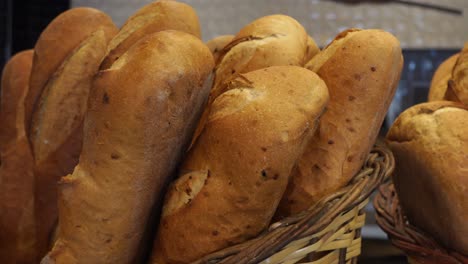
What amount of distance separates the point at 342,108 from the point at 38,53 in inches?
21.7

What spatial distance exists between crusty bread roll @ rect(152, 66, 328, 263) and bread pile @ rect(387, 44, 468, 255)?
0.26 metres

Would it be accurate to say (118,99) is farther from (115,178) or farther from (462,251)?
(462,251)

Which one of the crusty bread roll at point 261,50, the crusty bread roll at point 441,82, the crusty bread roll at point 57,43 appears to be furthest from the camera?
the crusty bread roll at point 441,82

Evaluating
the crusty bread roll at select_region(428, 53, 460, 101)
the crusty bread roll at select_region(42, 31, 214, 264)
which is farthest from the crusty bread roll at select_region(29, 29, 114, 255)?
the crusty bread roll at select_region(428, 53, 460, 101)

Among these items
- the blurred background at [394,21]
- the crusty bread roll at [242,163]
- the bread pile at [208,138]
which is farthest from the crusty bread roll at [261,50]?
the blurred background at [394,21]

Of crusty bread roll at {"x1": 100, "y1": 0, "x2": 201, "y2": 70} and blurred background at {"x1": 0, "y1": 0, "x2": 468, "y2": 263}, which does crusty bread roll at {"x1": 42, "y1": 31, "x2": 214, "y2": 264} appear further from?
blurred background at {"x1": 0, "y1": 0, "x2": 468, "y2": 263}

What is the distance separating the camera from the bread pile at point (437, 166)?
0.79m

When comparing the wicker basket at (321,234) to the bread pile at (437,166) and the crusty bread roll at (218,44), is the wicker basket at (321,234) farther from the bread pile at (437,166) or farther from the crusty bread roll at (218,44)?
the crusty bread roll at (218,44)

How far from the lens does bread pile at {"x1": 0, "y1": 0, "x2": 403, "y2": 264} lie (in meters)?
0.62

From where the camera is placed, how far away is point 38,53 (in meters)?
0.91

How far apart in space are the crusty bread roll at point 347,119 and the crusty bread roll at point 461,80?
0.76 ft

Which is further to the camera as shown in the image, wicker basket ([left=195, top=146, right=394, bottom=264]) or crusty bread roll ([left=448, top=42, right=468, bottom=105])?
crusty bread roll ([left=448, top=42, right=468, bottom=105])

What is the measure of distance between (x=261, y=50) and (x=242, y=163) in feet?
0.82

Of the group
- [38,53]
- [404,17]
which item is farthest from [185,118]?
[404,17]
